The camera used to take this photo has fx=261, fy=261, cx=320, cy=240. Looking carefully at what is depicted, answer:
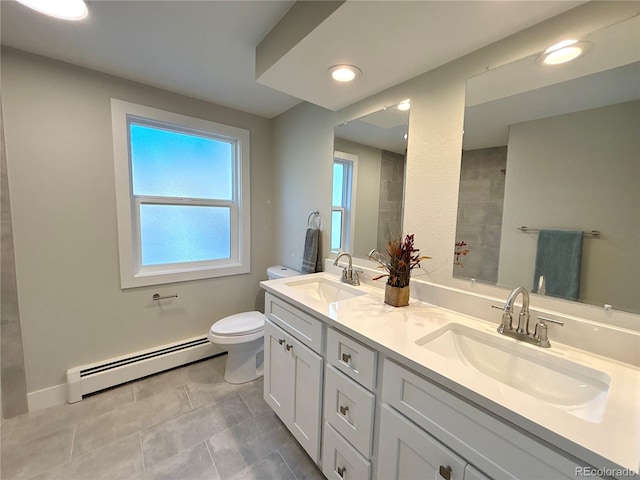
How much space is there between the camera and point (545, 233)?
1041mm

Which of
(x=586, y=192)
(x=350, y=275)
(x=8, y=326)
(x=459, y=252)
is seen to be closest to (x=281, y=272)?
(x=350, y=275)

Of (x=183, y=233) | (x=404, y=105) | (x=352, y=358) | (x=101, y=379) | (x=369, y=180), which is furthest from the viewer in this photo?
(x=183, y=233)

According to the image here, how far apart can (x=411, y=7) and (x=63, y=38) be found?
1834mm

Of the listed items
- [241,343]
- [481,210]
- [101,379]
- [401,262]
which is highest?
[481,210]

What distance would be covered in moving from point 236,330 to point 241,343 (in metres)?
0.10

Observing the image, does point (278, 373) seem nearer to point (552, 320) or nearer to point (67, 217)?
point (552, 320)

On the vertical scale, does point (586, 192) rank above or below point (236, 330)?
above

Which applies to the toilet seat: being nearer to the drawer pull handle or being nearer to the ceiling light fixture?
the drawer pull handle

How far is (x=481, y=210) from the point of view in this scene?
122cm

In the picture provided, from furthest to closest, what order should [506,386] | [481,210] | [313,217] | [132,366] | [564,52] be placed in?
[313,217] → [132,366] → [481,210] → [564,52] → [506,386]

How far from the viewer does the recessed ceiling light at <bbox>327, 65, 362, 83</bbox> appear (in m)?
1.33

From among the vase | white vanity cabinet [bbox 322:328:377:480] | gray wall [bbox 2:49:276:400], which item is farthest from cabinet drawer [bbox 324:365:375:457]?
gray wall [bbox 2:49:276:400]

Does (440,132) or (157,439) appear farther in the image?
(157,439)

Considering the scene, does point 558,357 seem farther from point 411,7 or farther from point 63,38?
point 63,38
